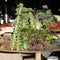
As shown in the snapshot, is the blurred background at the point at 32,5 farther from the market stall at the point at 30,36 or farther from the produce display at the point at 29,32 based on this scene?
the produce display at the point at 29,32

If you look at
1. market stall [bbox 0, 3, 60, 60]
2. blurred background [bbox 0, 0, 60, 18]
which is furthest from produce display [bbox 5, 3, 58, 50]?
blurred background [bbox 0, 0, 60, 18]

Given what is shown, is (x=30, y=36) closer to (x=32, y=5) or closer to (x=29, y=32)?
(x=29, y=32)

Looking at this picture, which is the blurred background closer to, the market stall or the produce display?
the market stall

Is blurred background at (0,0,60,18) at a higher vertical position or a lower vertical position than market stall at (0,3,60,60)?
higher

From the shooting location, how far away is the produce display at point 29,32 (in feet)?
33.5

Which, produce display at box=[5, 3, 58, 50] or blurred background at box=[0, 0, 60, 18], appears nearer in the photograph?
produce display at box=[5, 3, 58, 50]

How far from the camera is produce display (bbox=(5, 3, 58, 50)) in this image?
33.5 feet

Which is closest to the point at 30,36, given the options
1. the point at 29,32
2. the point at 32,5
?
the point at 29,32

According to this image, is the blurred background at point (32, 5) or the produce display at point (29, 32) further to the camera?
the blurred background at point (32, 5)

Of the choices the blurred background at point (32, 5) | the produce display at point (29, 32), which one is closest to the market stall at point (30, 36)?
the produce display at point (29, 32)

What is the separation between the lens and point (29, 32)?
10.4m

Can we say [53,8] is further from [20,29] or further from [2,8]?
[20,29]

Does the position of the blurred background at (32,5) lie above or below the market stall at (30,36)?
above

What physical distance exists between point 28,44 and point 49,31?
0.87m
